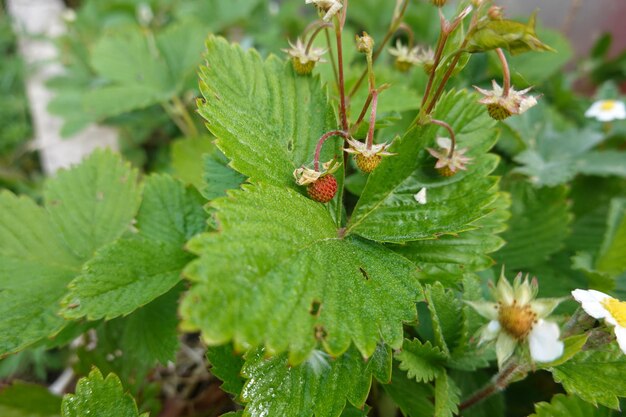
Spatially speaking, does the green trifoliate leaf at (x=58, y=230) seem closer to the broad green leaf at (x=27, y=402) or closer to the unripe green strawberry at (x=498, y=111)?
the broad green leaf at (x=27, y=402)

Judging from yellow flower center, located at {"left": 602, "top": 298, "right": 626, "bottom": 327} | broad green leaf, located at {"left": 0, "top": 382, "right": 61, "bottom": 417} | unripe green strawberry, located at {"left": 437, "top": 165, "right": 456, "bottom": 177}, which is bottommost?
broad green leaf, located at {"left": 0, "top": 382, "right": 61, "bottom": 417}

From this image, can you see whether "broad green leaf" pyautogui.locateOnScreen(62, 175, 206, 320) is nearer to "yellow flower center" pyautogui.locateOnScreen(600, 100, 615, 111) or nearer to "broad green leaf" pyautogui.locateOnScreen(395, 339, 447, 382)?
"broad green leaf" pyautogui.locateOnScreen(395, 339, 447, 382)

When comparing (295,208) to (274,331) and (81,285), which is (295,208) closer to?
(274,331)

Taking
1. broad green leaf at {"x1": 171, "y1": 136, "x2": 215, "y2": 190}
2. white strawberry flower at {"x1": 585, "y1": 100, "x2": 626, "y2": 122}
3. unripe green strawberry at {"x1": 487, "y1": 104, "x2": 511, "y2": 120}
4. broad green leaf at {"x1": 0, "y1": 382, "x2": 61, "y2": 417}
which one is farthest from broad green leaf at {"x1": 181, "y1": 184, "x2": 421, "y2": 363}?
white strawberry flower at {"x1": 585, "y1": 100, "x2": 626, "y2": 122}

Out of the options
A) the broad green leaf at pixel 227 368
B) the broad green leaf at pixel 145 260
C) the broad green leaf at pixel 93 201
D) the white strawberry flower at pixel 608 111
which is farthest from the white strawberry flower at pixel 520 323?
the white strawberry flower at pixel 608 111

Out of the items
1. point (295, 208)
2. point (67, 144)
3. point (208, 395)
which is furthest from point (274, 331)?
point (67, 144)

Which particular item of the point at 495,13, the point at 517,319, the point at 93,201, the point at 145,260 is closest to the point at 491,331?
the point at 517,319

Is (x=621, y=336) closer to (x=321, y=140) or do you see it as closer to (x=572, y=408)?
(x=572, y=408)
